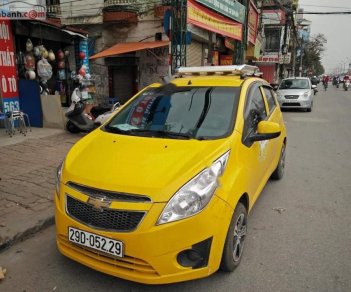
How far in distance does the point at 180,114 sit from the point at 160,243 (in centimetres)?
165

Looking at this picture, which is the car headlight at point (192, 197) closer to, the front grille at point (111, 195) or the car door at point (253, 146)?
the front grille at point (111, 195)

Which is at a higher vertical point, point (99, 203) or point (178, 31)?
point (178, 31)

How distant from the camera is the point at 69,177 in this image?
288cm

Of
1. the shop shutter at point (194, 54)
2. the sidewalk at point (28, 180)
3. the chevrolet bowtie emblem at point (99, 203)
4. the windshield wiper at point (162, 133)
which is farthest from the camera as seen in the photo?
the shop shutter at point (194, 54)

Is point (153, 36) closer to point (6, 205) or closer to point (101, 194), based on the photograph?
point (6, 205)

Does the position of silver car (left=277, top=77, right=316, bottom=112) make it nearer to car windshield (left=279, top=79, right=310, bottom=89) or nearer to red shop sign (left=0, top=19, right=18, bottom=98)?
car windshield (left=279, top=79, right=310, bottom=89)

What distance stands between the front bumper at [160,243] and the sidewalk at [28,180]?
1341 millimetres

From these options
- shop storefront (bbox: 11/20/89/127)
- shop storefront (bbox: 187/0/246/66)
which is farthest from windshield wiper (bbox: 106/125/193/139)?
shop storefront (bbox: 187/0/246/66)

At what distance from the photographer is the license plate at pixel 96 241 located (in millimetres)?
2529

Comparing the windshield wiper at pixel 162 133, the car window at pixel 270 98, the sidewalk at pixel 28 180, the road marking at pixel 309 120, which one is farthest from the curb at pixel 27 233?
the road marking at pixel 309 120

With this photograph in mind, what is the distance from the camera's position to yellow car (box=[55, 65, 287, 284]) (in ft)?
8.19

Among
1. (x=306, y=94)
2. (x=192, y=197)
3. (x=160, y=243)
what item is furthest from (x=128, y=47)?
(x=160, y=243)

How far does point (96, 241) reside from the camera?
103 inches

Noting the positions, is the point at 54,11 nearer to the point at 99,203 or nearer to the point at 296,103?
the point at 296,103
